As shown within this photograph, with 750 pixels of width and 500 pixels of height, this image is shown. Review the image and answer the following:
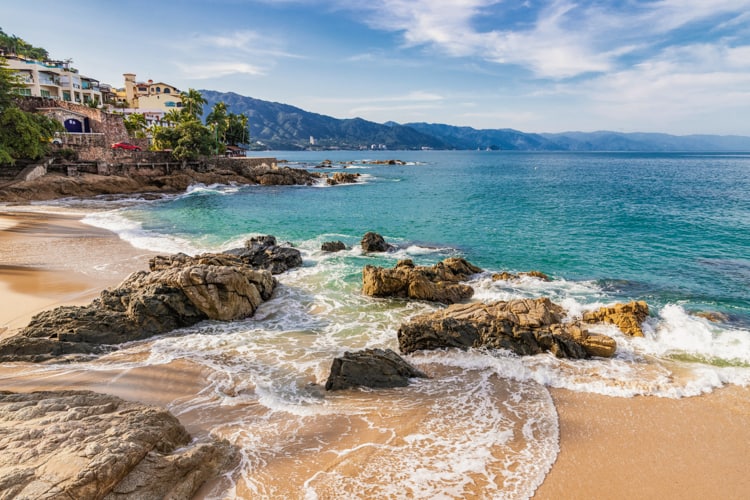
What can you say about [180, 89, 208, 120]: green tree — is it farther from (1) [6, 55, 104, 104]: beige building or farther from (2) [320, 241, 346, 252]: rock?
(2) [320, 241, 346, 252]: rock

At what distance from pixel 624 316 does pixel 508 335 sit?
4.49 meters

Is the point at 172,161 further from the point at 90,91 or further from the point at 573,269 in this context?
the point at 573,269

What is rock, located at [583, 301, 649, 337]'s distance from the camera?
12961 millimetres

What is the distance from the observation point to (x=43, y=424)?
606cm

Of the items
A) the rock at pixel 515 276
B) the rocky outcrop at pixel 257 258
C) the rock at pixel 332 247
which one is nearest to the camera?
the rocky outcrop at pixel 257 258

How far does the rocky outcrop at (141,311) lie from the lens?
36.1ft

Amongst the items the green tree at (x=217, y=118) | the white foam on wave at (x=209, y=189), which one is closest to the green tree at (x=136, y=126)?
the green tree at (x=217, y=118)

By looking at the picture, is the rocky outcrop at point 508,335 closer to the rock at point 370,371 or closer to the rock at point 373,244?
the rock at point 370,371

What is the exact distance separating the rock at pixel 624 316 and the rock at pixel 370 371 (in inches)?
283

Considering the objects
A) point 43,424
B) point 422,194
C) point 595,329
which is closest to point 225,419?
point 43,424

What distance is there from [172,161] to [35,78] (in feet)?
88.8

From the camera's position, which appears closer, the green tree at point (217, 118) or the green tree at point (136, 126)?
the green tree at point (136, 126)

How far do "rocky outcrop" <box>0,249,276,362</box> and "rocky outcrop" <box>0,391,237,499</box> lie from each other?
445 centimetres

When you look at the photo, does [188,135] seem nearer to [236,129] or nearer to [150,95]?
[236,129]
